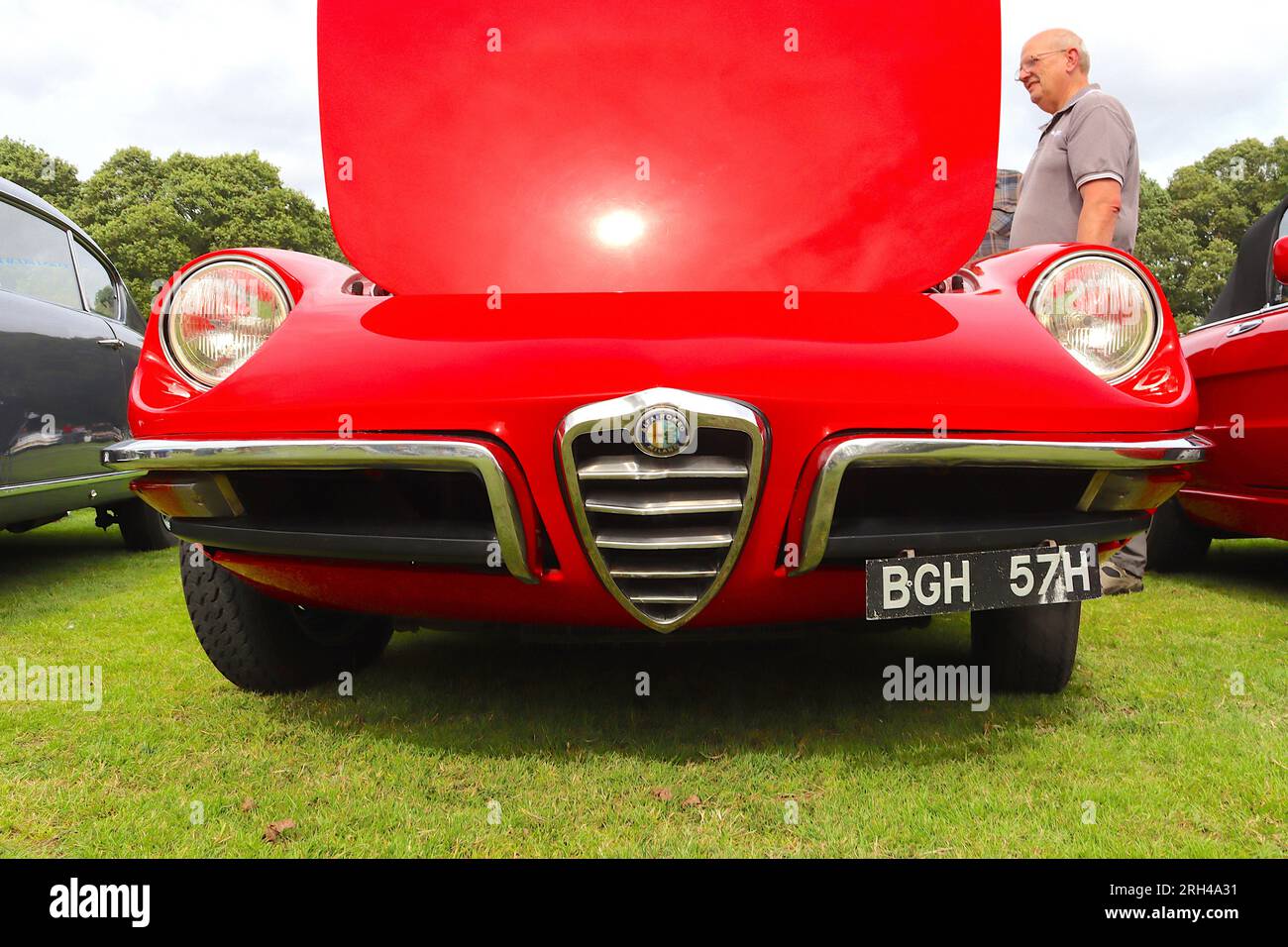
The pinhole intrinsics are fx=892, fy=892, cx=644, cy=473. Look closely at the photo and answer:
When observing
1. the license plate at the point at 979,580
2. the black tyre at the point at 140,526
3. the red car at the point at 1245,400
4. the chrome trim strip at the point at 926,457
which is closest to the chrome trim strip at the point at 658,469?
the chrome trim strip at the point at 926,457

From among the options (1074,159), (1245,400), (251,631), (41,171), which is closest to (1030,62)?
(1074,159)

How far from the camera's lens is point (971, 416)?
154 cm

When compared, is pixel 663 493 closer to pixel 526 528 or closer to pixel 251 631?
pixel 526 528

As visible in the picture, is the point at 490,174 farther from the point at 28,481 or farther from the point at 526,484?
the point at 28,481

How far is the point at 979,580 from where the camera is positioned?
1.60m

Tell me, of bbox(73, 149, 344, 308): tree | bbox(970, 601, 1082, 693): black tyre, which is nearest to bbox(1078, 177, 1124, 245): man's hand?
bbox(970, 601, 1082, 693): black tyre

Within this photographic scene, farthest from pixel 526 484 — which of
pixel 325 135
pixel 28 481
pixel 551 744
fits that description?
pixel 28 481

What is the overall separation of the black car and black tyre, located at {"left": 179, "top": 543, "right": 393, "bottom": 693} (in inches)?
68.4

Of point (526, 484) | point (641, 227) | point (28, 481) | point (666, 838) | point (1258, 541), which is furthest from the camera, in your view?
point (1258, 541)

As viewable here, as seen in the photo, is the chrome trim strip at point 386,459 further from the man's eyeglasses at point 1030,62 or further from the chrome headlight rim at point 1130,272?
the man's eyeglasses at point 1030,62

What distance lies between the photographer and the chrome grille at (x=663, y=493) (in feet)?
4.83

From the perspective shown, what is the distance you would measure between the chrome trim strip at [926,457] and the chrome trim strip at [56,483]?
8.58 ft

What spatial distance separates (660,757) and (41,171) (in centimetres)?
3533
